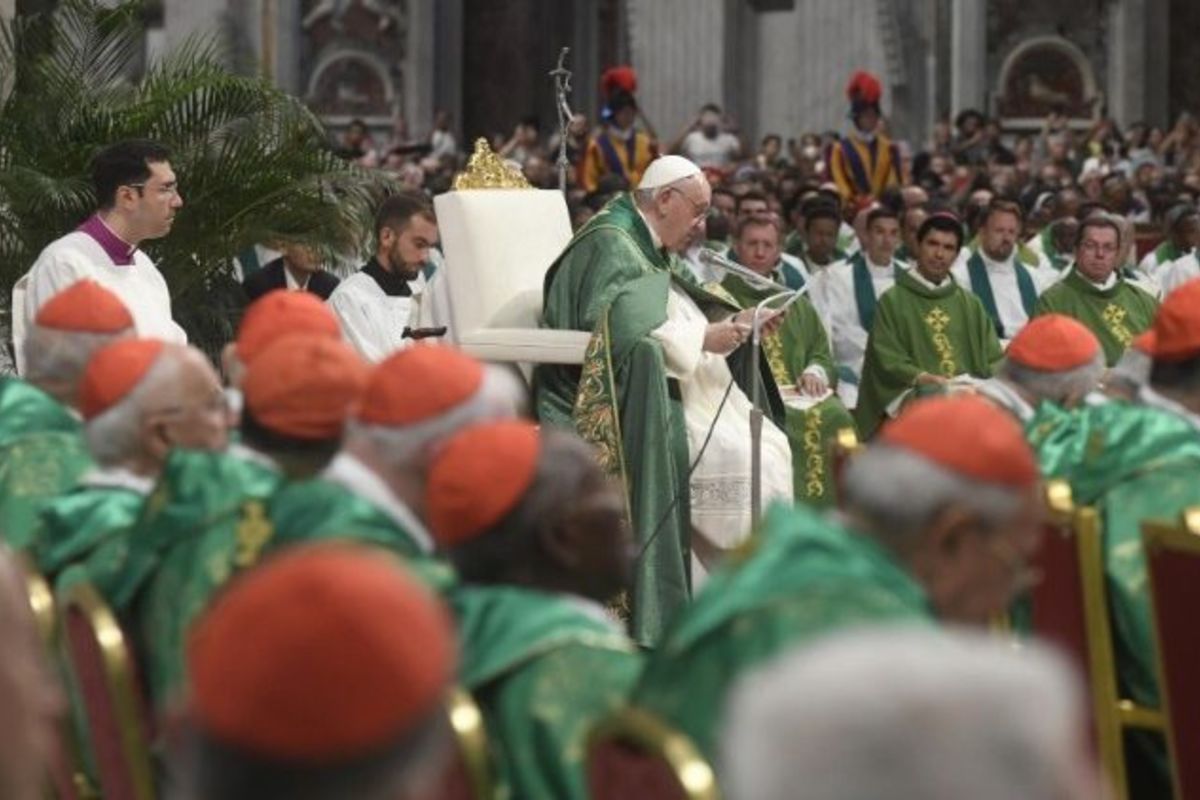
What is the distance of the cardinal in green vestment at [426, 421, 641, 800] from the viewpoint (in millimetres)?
4152

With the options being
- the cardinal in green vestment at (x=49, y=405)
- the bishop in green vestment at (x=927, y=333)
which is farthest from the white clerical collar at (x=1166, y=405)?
the bishop in green vestment at (x=927, y=333)

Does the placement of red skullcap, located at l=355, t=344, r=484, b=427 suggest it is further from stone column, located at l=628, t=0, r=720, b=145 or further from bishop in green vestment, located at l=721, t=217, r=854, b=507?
stone column, located at l=628, t=0, r=720, b=145

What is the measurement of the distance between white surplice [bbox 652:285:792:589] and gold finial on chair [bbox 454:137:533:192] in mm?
957

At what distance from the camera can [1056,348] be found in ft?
24.3

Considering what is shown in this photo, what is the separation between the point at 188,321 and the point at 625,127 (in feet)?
36.8

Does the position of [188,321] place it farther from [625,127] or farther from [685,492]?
[625,127]

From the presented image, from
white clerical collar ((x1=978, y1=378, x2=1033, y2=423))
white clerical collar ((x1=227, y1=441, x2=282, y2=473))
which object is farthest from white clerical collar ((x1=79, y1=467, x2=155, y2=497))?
white clerical collar ((x1=978, y1=378, x2=1033, y2=423))

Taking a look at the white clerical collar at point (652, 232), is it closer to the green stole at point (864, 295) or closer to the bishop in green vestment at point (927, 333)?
the bishop in green vestment at point (927, 333)

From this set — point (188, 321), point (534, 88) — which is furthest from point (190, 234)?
point (534, 88)

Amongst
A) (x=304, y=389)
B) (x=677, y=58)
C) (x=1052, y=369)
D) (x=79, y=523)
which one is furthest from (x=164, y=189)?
(x=677, y=58)

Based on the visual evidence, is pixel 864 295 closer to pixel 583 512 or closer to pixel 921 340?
pixel 921 340

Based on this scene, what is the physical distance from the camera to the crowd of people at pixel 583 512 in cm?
246

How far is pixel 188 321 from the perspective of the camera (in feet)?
38.8

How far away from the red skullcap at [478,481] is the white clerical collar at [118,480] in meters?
1.57
